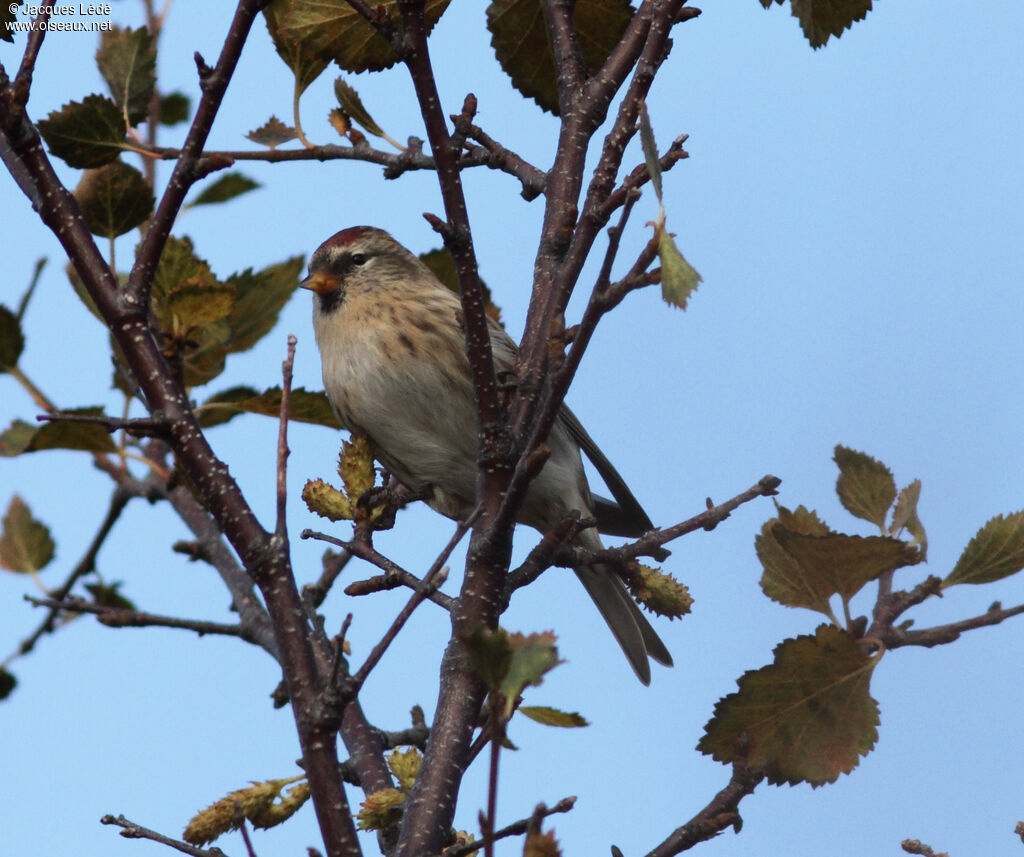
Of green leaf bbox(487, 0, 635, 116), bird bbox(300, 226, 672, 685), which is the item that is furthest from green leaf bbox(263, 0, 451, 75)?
bird bbox(300, 226, 672, 685)

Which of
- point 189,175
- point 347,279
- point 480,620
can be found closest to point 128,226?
point 189,175

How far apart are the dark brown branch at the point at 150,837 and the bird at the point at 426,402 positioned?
5.09 feet

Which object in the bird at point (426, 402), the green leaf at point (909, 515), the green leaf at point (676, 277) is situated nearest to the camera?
the green leaf at point (676, 277)

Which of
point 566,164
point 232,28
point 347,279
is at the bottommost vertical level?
point 566,164

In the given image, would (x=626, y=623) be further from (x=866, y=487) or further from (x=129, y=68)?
(x=129, y=68)

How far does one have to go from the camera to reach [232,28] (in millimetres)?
2064

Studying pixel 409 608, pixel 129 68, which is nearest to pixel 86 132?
pixel 129 68

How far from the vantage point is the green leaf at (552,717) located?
2381 millimetres

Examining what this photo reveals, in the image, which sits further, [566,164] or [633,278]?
[566,164]

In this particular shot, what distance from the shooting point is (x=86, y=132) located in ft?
8.14

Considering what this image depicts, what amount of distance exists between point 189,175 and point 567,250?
2.04 feet

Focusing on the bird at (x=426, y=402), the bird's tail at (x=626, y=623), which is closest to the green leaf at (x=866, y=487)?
the bird at (x=426, y=402)

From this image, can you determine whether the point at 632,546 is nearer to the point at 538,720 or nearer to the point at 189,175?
the point at 538,720

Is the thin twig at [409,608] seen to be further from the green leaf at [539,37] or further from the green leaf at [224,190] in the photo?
the green leaf at [224,190]
